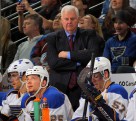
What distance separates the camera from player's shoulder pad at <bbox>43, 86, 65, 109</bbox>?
10102 millimetres

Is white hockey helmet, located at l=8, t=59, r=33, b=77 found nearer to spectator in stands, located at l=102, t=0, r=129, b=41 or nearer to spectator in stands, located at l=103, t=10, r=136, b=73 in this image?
spectator in stands, located at l=103, t=10, r=136, b=73

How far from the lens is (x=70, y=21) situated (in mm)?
11055

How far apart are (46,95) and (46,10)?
3.46 meters

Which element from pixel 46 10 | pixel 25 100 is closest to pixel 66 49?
pixel 25 100

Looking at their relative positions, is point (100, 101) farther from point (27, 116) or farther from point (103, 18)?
point (103, 18)

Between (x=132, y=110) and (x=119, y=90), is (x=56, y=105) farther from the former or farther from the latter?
(x=132, y=110)

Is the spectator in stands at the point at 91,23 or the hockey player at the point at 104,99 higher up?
the spectator in stands at the point at 91,23

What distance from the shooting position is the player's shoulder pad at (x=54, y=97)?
10102 mm

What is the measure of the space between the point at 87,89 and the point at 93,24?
3.69m

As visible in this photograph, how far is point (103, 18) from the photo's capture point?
12609 millimetres

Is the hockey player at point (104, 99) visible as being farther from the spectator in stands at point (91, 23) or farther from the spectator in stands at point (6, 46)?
the spectator in stands at point (6, 46)

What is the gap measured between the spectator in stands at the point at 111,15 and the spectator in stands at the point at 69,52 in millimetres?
886

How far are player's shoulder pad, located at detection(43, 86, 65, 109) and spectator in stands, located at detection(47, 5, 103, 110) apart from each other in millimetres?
671

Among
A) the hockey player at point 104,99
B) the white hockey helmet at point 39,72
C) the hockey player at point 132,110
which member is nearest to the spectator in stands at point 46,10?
the white hockey helmet at point 39,72
